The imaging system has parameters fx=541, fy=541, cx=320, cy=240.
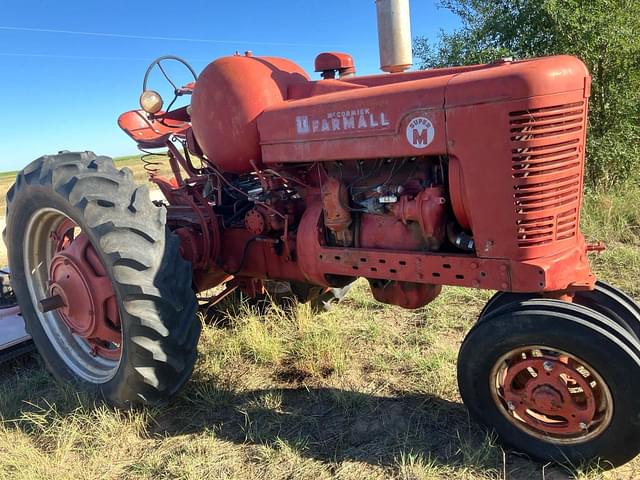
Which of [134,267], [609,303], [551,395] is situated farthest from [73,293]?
[609,303]

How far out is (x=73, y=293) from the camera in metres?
2.96

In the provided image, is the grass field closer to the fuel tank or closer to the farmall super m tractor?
the farmall super m tractor

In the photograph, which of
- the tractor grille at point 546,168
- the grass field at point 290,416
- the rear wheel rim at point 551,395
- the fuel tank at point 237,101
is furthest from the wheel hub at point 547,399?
the fuel tank at point 237,101

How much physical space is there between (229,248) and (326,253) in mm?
876

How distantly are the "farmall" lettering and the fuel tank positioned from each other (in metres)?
0.34

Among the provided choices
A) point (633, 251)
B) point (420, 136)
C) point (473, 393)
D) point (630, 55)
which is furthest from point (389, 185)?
point (630, 55)

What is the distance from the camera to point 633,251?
4539 mm

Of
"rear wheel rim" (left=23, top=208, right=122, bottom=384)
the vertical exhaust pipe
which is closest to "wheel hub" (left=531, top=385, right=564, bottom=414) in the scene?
the vertical exhaust pipe

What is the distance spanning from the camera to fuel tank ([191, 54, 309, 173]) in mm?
2832

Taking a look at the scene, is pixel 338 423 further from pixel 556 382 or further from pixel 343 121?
pixel 343 121

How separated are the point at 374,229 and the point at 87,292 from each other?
159cm

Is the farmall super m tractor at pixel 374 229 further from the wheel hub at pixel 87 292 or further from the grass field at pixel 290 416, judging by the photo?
the grass field at pixel 290 416

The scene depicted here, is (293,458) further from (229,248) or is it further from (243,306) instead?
(243,306)

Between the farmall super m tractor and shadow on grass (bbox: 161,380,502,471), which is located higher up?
the farmall super m tractor
